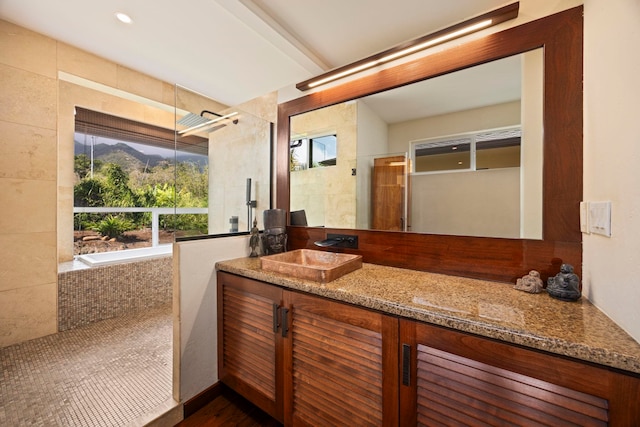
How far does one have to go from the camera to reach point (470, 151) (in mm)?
1340

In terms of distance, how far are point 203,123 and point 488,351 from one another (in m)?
2.29

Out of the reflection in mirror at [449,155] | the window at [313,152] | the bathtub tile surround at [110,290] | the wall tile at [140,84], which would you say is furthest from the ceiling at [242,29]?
the bathtub tile surround at [110,290]

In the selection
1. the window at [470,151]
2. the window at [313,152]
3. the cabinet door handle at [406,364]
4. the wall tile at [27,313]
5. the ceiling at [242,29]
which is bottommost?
the wall tile at [27,313]

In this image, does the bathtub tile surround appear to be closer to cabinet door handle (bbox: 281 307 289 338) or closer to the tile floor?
the tile floor

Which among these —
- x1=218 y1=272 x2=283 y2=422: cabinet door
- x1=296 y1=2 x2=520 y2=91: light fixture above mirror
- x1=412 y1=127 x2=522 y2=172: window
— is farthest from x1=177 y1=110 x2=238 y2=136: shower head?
x1=412 y1=127 x2=522 y2=172: window

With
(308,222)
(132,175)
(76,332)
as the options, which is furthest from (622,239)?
(132,175)

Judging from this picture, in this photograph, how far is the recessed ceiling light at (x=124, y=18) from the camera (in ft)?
5.65

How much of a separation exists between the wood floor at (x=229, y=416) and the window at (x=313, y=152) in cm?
171

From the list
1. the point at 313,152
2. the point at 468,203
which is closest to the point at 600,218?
the point at 468,203

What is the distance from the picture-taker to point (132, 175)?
10.9 ft

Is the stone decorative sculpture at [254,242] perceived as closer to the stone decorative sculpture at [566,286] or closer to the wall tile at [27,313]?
the stone decorative sculpture at [566,286]

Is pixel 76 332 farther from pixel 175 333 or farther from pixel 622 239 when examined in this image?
pixel 622 239

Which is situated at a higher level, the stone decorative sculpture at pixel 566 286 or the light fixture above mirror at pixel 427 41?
Answer: the light fixture above mirror at pixel 427 41

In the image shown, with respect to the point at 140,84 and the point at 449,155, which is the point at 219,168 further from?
the point at 449,155
